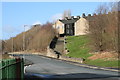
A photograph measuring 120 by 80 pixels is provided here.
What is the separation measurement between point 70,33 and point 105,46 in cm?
7242

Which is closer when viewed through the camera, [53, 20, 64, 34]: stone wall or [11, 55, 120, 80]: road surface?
[11, 55, 120, 80]: road surface

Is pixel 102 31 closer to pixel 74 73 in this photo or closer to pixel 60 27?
pixel 74 73

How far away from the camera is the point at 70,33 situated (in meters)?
133

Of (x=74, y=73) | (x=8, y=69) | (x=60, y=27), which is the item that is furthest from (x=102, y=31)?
(x=60, y=27)

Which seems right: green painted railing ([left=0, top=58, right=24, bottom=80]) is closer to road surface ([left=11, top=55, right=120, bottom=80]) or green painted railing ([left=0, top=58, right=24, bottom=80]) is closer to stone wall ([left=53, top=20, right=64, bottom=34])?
road surface ([left=11, top=55, right=120, bottom=80])

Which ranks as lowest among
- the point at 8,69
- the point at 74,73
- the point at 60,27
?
the point at 74,73

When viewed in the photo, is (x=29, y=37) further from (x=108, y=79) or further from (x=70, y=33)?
(x=108, y=79)

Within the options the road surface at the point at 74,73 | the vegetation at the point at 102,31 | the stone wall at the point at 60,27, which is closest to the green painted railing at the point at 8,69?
the road surface at the point at 74,73

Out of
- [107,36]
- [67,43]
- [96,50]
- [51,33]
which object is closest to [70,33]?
[51,33]

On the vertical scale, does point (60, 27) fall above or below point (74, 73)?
above

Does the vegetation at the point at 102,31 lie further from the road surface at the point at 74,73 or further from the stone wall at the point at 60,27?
the stone wall at the point at 60,27

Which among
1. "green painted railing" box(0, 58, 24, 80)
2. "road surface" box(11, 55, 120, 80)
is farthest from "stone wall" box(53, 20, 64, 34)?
"green painted railing" box(0, 58, 24, 80)

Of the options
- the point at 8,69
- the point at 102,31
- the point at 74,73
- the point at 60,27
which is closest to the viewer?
the point at 8,69

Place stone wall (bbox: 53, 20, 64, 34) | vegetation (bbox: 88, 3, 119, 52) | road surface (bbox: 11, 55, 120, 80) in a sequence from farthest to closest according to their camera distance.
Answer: stone wall (bbox: 53, 20, 64, 34) < vegetation (bbox: 88, 3, 119, 52) < road surface (bbox: 11, 55, 120, 80)
